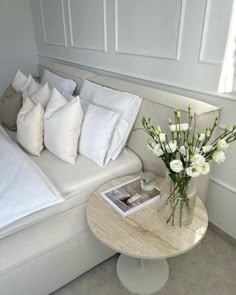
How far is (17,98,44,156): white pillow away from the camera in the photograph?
4.97 feet

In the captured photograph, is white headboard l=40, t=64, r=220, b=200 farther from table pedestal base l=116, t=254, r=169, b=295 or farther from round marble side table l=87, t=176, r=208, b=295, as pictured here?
table pedestal base l=116, t=254, r=169, b=295

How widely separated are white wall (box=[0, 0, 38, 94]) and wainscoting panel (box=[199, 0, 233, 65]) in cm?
273

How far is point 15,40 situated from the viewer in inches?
124

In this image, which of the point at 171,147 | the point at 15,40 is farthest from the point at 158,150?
the point at 15,40

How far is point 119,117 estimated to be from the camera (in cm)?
144

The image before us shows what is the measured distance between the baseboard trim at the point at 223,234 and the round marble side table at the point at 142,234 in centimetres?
53

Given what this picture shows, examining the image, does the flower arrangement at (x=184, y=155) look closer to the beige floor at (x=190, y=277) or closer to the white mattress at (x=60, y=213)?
the white mattress at (x=60, y=213)

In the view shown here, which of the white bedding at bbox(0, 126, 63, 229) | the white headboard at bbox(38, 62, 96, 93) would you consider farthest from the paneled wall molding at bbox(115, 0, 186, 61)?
the white bedding at bbox(0, 126, 63, 229)

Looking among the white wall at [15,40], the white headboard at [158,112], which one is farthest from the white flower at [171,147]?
the white wall at [15,40]

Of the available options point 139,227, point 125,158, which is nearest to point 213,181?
point 125,158

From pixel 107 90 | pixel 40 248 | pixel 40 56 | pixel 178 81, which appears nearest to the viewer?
pixel 40 248

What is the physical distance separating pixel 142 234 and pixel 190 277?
0.61 m

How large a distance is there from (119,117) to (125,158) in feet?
0.86

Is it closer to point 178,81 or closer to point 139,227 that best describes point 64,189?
point 139,227
